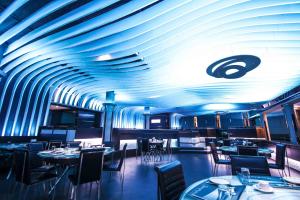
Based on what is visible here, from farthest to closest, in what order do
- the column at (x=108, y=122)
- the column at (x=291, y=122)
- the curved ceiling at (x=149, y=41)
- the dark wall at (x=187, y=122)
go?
the dark wall at (x=187, y=122) → the column at (x=108, y=122) → the column at (x=291, y=122) → the curved ceiling at (x=149, y=41)

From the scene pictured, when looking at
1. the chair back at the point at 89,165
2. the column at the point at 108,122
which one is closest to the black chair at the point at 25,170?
the chair back at the point at 89,165

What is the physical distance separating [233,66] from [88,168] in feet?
20.7

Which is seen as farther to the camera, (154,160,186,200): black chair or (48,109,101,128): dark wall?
(48,109,101,128): dark wall

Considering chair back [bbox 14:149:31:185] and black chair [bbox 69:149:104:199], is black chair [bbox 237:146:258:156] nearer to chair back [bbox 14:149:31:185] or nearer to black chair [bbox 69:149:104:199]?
black chair [bbox 69:149:104:199]

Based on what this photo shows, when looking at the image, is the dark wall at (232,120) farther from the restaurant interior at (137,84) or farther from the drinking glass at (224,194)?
the drinking glass at (224,194)

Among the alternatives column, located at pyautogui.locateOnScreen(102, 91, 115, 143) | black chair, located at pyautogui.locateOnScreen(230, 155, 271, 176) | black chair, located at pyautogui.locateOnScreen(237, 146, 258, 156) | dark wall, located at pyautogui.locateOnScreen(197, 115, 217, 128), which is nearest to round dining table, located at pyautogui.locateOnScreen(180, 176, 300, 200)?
black chair, located at pyautogui.locateOnScreen(230, 155, 271, 176)

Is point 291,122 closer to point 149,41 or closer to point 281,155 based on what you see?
point 281,155

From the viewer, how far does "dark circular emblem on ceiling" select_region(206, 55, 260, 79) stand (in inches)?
235

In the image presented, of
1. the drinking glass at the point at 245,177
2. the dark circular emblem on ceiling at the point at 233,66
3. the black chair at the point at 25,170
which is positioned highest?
the dark circular emblem on ceiling at the point at 233,66

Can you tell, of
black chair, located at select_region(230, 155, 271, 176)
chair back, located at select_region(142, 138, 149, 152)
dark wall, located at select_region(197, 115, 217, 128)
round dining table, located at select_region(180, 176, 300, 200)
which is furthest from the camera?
dark wall, located at select_region(197, 115, 217, 128)

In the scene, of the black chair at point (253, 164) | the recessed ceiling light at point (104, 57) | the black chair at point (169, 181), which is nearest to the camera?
the black chair at point (169, 181)

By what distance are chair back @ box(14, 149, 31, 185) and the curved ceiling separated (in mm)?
3010

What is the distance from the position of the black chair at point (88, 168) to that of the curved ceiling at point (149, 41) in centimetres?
302

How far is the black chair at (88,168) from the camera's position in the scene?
8.14 feet
